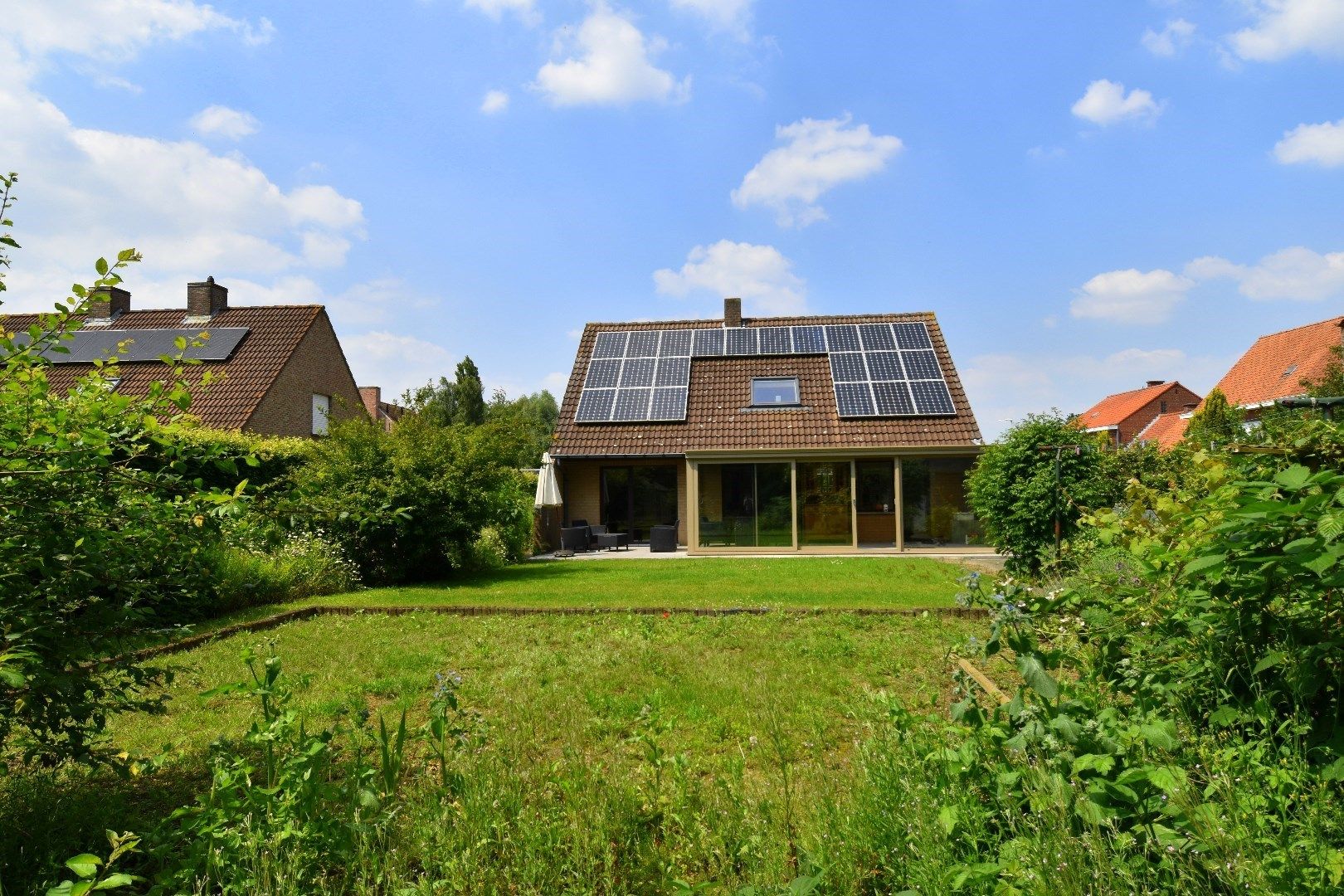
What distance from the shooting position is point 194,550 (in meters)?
3.32

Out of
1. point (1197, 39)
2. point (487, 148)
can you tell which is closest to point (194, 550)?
point (487, 148)

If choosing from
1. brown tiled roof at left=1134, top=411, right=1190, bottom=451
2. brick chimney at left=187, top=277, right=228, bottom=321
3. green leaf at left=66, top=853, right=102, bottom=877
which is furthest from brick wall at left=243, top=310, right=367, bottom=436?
brown tiled roof at left=1134, top=411, right=1190, bottom=451

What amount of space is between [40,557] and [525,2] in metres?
→ 5.83

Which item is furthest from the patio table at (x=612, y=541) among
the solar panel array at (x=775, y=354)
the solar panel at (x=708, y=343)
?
the solar panel at (x=708, y=343)

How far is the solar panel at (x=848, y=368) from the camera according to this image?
2289 centimetres

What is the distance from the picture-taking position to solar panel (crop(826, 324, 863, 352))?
79.7 feet

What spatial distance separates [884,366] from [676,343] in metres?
6.86

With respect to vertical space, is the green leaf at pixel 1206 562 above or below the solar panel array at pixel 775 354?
below

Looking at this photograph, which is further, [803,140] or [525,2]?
[803,140]

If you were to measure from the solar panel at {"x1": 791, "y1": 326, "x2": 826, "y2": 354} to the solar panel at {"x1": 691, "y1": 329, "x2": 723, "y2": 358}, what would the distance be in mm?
2458

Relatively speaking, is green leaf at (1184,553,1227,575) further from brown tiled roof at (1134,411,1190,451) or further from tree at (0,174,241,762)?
brown tiled roof at (1134,411,1190,451)

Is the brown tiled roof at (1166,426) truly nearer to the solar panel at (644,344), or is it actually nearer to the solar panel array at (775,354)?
the solar panel array at (775,354)

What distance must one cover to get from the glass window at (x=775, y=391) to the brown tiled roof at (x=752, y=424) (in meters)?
0.23

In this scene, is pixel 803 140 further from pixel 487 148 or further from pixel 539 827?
pixel 539 827
